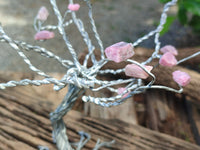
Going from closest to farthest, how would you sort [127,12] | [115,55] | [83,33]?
[115,55] < [83,33] < [127,12]

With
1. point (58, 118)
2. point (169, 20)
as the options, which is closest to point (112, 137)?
point (58, 118)

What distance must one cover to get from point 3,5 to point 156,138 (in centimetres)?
61

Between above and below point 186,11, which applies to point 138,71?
below

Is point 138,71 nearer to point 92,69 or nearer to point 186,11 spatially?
point 92,69

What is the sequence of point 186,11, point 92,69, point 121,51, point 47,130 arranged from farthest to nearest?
point 186,11 < point 47,130 < point 92,69 < point 121,51

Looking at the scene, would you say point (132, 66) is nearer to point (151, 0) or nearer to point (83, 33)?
point (83, 33)

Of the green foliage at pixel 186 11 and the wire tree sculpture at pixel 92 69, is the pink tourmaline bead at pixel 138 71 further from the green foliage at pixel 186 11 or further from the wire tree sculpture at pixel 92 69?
the green foliage at pixel 186 11

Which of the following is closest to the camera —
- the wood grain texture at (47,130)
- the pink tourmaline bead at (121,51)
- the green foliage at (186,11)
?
the pink tourmaline bead at (121,51)

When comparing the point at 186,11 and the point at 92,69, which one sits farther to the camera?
the point at 186,11

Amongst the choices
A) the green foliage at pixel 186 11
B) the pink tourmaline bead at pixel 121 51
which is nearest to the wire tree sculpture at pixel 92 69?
the pink tourmaline bead at pixel 121 51

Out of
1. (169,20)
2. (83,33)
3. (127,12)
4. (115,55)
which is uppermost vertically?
(127,12)

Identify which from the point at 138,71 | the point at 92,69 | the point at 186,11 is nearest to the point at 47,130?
the point at 92,69

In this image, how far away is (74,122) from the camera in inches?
28.5

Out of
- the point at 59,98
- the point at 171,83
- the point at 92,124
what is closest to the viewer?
the point at 171,83
